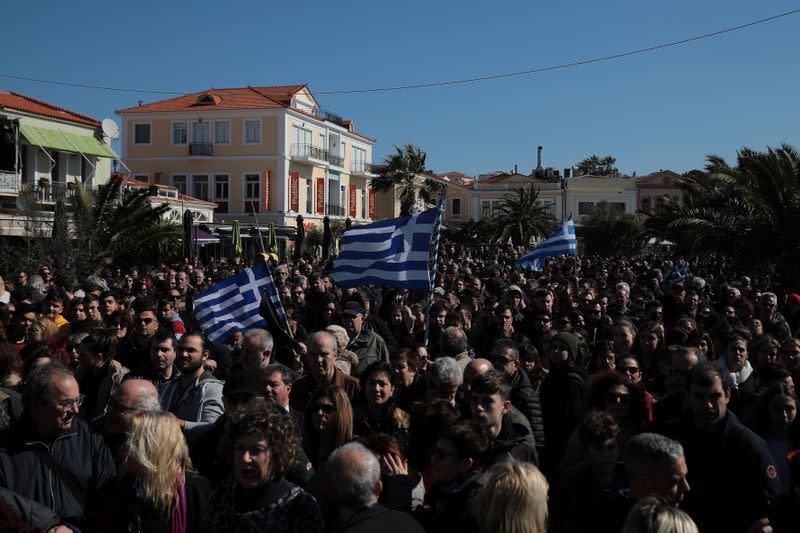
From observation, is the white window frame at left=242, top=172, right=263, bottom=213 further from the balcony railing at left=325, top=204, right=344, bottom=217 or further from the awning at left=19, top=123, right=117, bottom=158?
the awning at left=19, top=123, right=117, bottom=158

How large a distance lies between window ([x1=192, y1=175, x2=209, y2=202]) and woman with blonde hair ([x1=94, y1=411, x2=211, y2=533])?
5350 centimetres

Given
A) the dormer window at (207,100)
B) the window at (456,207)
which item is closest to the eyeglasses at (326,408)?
the dormer window at (207,100)

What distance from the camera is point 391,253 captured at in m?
10.7

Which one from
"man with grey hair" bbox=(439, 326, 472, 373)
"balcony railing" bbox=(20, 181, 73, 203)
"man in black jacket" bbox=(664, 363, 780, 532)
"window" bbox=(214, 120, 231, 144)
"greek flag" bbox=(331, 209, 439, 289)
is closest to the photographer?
"man in black jacket" bbox=(664, 363, 780, 532)

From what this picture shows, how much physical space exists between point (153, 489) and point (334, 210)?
58845mm

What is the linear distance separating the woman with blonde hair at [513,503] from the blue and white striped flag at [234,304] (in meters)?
5.95

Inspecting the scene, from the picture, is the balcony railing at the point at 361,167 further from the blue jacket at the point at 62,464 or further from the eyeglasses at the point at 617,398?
the blue jacket at the point at 62,464

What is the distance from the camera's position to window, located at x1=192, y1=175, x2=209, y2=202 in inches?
2217

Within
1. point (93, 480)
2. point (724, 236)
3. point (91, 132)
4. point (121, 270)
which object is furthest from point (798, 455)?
point (91, 132)

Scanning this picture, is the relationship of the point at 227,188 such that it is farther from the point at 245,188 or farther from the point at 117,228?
the point at 117,228

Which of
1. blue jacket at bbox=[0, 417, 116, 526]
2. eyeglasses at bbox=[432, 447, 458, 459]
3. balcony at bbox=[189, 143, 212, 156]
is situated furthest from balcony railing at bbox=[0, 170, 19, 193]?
eyeglasses at bbox=[432, 447, 458, 459]

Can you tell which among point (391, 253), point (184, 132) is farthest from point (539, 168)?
point (391, 253)

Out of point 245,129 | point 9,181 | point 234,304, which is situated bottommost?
point 234,304

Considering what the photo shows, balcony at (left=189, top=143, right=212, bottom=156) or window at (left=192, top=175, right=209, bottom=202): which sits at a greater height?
balcony at (left=189, top=143, right=212, bottom=156)
